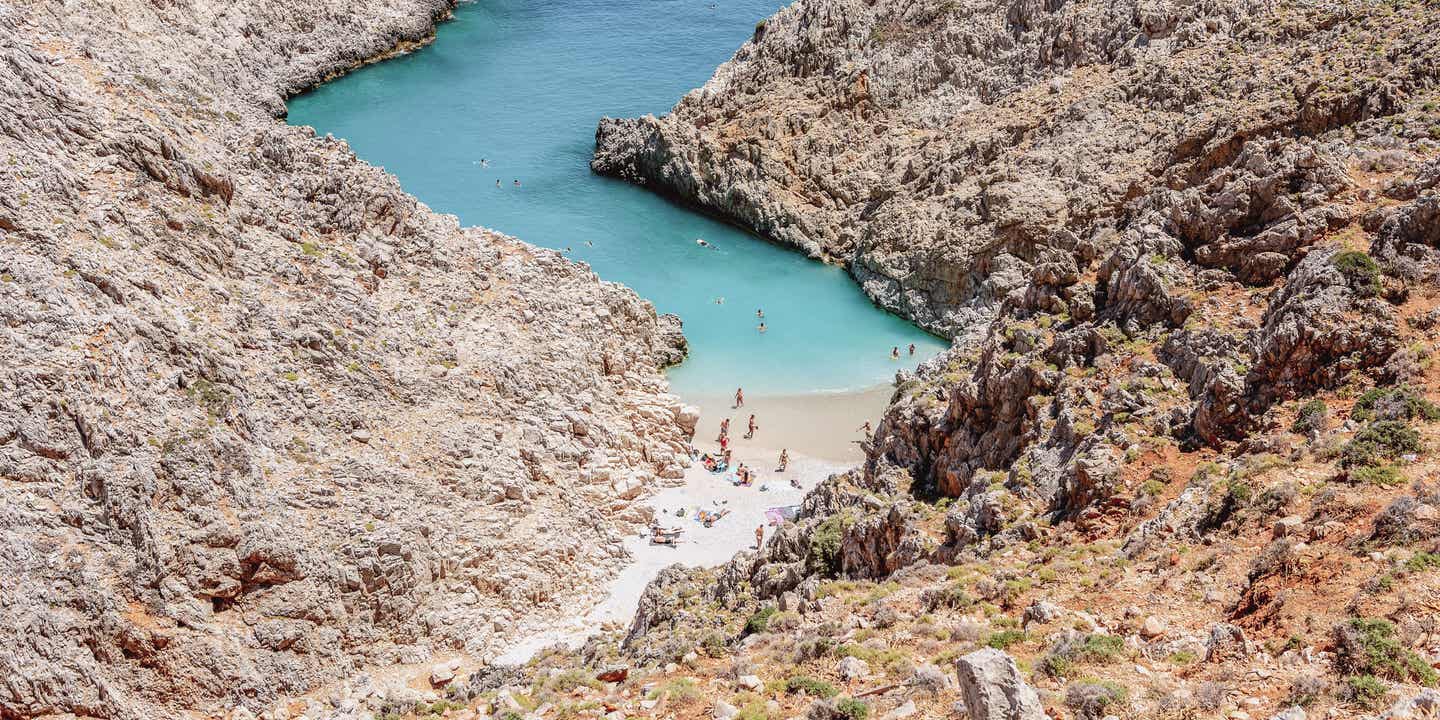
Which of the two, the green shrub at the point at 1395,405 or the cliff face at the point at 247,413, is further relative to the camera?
the cliff face at the point at 247,413

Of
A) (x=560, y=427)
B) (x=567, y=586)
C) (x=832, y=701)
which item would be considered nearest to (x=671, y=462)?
(x=560, y=427)

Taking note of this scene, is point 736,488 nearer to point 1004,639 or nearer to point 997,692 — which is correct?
point 1004,639

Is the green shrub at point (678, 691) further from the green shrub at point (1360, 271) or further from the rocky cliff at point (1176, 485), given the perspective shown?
the green shrub at point (1360, 271)

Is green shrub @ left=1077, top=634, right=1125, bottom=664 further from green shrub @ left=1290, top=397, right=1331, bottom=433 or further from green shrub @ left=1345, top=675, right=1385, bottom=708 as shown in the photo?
green shrub @ left=1290, top=397, right=1331, bottom=433

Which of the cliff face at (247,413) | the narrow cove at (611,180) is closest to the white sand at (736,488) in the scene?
the narrow cove at (611,180)

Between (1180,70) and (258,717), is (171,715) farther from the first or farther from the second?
(1180,70)

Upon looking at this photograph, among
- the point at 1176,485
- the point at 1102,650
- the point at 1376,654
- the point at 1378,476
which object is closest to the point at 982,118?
the point at 1176,485
